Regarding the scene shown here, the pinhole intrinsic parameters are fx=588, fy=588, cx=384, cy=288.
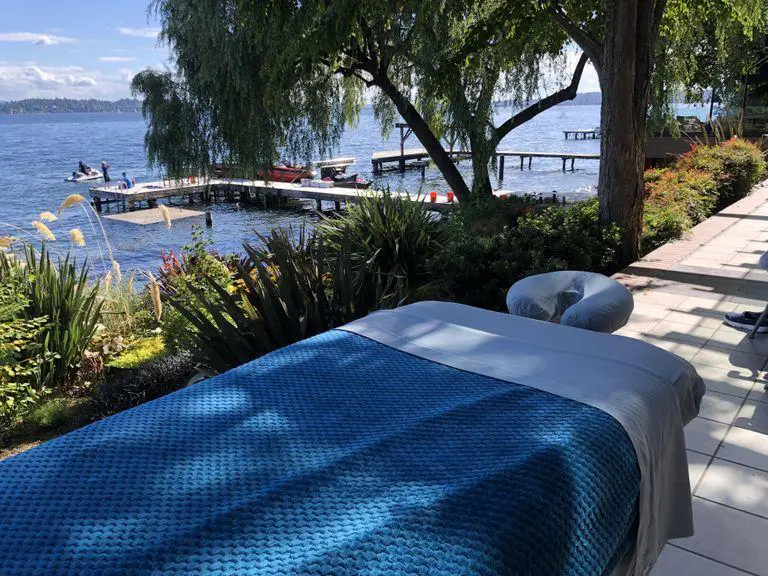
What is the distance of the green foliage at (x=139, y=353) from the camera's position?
13.2 ft

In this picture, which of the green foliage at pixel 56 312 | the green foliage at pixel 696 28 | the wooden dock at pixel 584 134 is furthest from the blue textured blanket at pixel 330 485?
the wooden dock at pixel 584 134

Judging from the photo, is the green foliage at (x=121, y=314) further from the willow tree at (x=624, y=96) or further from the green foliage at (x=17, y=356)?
the willow tree at (x=624, y=96)

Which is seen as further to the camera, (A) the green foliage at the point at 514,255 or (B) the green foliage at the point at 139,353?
(A) the green foliage at the point at 514,255

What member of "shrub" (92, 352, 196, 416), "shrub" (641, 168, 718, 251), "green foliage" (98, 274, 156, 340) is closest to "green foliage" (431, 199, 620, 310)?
"shrub" (641, 168, 718, 251)

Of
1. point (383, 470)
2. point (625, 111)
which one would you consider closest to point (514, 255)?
point (625, 111)

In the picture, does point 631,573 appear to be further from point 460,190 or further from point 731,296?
point 460,190

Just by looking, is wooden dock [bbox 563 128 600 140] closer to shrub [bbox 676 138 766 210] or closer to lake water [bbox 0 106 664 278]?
lake water [bbox 0 106 664 278]

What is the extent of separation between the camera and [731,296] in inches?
183

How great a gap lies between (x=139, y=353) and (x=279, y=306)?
1636 millimetres

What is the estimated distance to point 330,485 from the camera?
107 centimetres

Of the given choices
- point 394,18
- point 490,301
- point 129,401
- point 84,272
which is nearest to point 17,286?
point 84,272

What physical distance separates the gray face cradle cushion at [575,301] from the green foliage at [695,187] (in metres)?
4.02

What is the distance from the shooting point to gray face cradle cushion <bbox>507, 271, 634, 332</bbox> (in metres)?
2.09

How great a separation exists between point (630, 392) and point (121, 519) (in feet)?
3.64
